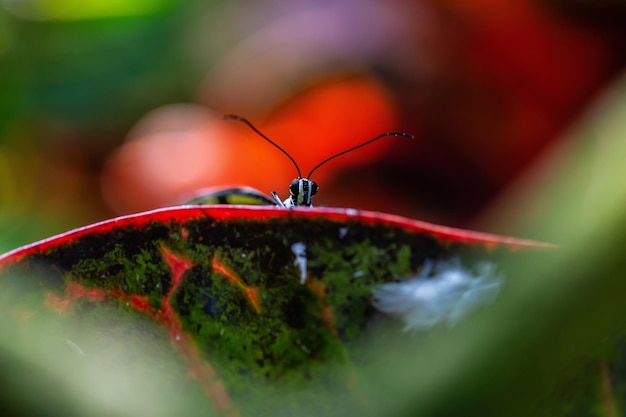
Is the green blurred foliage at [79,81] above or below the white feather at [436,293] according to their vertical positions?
above

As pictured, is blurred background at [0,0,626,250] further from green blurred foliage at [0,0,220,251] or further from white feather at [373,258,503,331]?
white feather at [373,258,503,331]

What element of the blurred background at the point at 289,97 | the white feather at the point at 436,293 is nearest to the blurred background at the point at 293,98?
the blurred background at the point at 289,97

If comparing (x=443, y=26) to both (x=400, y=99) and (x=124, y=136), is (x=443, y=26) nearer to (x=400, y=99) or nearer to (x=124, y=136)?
(x=400, y=99)

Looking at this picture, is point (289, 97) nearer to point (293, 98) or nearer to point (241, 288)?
point (293, 98)

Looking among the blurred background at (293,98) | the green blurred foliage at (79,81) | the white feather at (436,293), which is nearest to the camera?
the white feather at (436,293)

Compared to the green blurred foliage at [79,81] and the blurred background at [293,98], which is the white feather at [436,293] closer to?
the blurred background at [293,98]

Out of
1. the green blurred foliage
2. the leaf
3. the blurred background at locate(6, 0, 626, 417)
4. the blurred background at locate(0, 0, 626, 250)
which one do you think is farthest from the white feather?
the green blurred foliage
